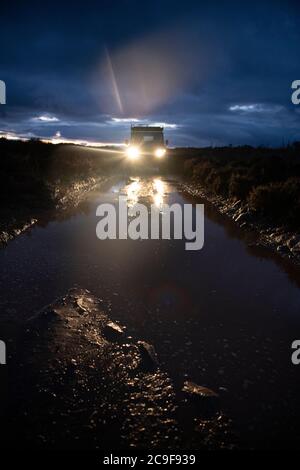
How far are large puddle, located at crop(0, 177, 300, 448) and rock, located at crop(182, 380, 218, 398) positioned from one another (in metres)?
0.13

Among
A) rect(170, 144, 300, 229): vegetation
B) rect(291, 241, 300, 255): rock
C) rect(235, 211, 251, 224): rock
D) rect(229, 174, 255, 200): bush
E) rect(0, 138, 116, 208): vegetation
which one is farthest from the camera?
rect(229, 174, 255, 200): bush

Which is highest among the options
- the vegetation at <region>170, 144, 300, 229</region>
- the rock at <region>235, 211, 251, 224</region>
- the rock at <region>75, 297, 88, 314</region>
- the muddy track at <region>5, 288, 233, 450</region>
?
the vegetation at <region>170, 144, 300, 229</region>

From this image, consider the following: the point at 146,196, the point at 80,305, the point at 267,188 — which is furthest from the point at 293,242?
the point at 146,196

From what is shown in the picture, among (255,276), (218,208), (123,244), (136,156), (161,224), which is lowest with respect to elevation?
(255,276)

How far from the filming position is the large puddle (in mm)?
4191

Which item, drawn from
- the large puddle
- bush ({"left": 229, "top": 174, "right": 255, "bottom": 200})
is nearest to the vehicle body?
bush ({"left": 229, "top": 174, "right": 255, "bottom": 200})

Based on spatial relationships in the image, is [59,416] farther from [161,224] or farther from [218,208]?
[218,208]

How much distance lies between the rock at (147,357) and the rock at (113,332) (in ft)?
1.18

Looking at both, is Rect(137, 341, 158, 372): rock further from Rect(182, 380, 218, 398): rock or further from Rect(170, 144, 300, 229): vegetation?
Rect(170, 144, 300, 229): vegetation

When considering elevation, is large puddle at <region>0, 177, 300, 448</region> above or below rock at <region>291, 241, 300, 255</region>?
below

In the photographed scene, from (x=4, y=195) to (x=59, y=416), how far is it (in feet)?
38.0

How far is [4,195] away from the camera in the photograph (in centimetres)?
1385
